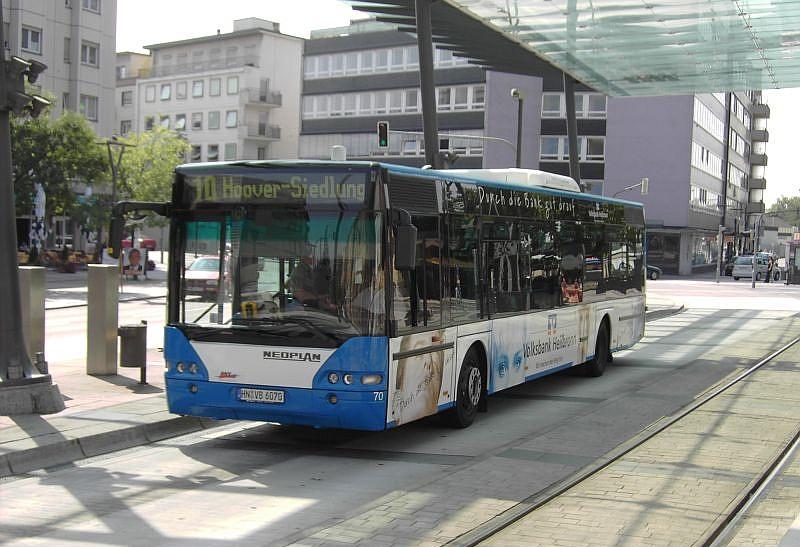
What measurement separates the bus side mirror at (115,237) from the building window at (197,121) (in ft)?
278

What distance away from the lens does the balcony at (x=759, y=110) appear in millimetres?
117250

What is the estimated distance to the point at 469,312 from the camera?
1141cm

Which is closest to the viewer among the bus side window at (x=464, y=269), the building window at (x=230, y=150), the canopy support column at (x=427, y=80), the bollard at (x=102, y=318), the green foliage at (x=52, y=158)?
the bus side window at (x=464, y=269)

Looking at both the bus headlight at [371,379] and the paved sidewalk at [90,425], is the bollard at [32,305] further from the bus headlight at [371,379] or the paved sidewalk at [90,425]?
the bus headlight at [371,379]

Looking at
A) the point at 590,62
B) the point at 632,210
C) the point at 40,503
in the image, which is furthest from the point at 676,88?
the point at 40,503

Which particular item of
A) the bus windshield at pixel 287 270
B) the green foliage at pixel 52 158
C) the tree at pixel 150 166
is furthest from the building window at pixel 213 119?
the bus windshield at pixel 287 270

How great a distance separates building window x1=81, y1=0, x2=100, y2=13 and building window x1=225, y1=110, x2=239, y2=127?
27880 millimetres

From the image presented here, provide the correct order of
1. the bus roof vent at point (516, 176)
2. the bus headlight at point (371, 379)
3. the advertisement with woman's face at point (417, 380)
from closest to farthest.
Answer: the bus headlight at point (371, 379), the advertisement with woman's face at point (417, 380), the bus roof vent at point (516, 176)

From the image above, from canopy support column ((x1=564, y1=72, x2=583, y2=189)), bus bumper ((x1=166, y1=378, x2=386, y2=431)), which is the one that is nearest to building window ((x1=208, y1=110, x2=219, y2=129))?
canopy support column ((x1=564, y1=72, x2=583, y2=189))

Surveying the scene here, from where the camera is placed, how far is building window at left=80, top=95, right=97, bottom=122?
205 ft

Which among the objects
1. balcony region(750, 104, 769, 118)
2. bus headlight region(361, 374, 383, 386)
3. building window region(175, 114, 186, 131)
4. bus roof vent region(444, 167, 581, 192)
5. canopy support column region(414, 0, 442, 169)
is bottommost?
Answer: bus headlight region(361, 374, 383, 386)

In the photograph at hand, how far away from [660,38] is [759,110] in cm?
9870

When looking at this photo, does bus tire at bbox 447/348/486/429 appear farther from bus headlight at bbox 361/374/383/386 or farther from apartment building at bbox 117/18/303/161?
apartment building at bbox 117/18/303/161

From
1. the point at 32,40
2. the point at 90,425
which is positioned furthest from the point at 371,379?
the point at 32,40
